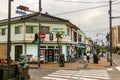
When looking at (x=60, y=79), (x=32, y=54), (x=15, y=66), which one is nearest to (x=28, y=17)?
(x=32, y=54)

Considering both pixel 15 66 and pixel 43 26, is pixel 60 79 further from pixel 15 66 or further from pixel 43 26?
pixel 43 26

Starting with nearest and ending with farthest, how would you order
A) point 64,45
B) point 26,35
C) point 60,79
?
point 60,79
point 26,35
point 64,45

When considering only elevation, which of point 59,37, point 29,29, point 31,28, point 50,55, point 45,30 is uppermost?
point 31,28

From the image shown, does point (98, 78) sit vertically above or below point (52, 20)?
below

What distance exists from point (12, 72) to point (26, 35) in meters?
25.7

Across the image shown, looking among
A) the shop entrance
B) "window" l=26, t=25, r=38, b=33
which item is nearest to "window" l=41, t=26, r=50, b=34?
"window" l=26, t=25, r=38, b=33

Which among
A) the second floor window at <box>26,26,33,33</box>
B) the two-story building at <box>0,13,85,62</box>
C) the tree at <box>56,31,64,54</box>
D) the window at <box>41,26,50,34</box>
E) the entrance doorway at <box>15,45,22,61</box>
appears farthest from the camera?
the window at <box>41,26,50,34</box>

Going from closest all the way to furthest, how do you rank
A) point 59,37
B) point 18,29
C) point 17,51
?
point 59,37, point 18,29, point 17,51

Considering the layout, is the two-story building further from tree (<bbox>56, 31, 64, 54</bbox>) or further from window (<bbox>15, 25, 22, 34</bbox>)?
tree (<bbox>56, 31, 64, 54</bbox>)

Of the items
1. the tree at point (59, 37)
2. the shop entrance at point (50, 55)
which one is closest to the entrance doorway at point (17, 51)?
the shop entrance at point (50, 55)

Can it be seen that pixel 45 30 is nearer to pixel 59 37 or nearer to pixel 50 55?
pixel 59 37

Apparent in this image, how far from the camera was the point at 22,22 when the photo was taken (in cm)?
4331

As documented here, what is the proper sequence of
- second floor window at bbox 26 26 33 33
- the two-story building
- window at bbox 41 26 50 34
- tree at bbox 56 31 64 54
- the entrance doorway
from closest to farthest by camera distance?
1. tree at bbox 56 31 64 54
2. the two-story building
3. second floor window at bbox 26 26 33 33
4. the entrance doorway
5. window at bbox 41 26 50 34

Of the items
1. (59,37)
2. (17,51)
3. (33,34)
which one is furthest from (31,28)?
(59,37)
